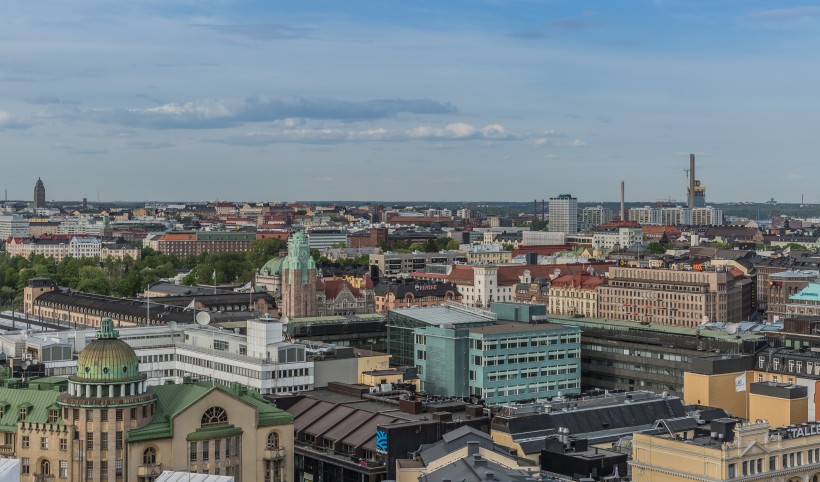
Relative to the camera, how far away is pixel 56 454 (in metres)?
87.3

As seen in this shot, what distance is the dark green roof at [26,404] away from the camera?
8844cm

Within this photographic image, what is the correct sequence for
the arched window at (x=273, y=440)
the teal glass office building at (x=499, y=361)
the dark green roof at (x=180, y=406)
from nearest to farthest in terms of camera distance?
1. the dark green roof at (x=180, y=406)
2. the arched window at (x=273, y=440)
3. the teal glass office building at (x=499, y=361)

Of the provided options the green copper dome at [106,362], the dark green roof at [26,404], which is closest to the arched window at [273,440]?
the green copper dome at [106,362]

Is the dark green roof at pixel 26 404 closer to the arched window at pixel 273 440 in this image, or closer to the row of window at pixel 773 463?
the arched window at pixel 273 440

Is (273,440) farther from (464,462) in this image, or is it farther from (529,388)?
(529,388)

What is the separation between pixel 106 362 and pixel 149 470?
7.94 meters

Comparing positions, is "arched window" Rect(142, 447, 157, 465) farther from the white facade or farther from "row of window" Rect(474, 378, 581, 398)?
"row of window" Rect(474, 378, 581, 398)

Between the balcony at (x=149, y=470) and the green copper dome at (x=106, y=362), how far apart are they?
621cm

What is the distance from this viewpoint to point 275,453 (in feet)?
306

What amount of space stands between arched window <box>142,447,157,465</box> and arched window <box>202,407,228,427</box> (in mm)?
3917

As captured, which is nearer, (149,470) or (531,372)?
(149,470)

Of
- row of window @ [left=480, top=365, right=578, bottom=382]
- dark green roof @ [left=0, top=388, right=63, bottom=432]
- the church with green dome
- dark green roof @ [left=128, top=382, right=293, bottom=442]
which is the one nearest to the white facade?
dark green roof @ [left=128, top=382, right=293, bottom=442]

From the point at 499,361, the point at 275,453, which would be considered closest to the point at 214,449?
the point at 275,453

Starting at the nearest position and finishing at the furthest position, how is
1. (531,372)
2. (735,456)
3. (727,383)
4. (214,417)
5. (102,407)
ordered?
(735,456) → (102,407) → (214,417) → (727,383) → (531,372)
